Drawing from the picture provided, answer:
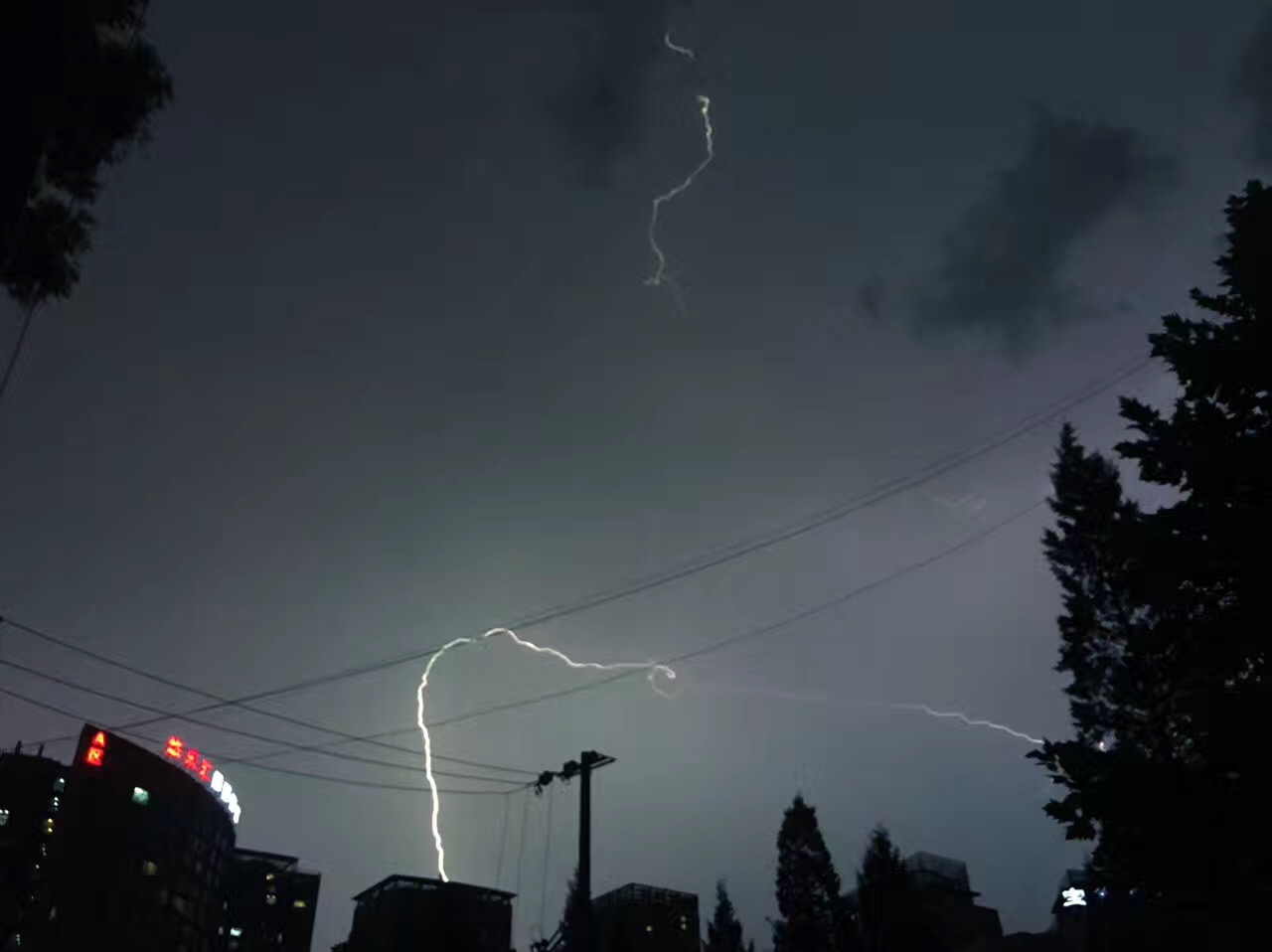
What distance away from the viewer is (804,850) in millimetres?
50688

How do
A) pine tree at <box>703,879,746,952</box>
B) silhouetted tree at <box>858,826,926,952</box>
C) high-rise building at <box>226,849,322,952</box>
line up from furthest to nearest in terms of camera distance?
high-rise building at <box>226,849,322,952</box>, pine tree at <box>703,879,746,952</box>, silhouetted tree at <box>858,826,926,952</box>

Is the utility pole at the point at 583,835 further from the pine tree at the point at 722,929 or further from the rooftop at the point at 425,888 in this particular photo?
the rooftop at the point at 425,888

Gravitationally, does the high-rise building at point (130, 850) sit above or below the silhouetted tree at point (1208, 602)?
above

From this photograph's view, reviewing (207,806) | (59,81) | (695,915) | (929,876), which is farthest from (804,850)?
(207,806)

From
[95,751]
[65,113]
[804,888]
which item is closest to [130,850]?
[95,751]

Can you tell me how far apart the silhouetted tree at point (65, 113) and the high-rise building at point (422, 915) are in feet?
199

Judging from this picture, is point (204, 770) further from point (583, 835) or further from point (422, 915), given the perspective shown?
point (583, 835)

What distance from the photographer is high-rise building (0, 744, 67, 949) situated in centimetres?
4919

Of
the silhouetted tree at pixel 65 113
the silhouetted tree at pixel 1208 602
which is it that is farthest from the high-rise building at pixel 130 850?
the silhouetted tree at pixel 1208 602

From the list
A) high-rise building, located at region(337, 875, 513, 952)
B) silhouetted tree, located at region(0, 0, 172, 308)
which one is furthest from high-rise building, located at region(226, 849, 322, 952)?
silhouetted tree, located at region(0, 0, 172, 308)

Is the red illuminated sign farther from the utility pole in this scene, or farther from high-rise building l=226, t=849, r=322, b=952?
A: the utility pole

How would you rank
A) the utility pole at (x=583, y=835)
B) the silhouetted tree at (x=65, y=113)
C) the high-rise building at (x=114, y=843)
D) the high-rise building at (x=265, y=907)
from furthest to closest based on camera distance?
1. the high-rise building at (x=265, y=907)
2. the high-rise building at (x=114, y=843)
3. the utility pole at (x=583, y=835)
4. the silhouetted tree at (x=65, y=113)

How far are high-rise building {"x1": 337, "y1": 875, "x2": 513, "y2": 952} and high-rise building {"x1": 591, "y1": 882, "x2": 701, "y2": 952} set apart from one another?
362 inches

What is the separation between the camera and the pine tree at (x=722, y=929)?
5779cm
